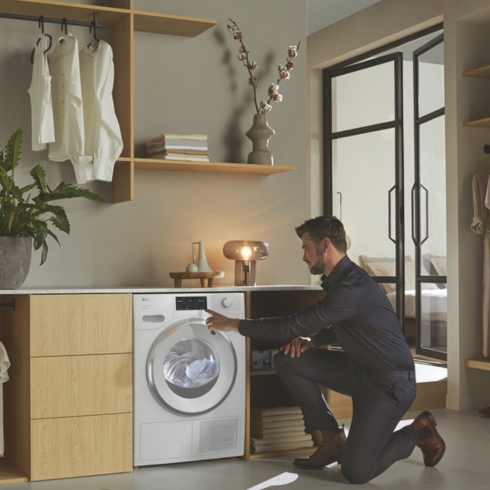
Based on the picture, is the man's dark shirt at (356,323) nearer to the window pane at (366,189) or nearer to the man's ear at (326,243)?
the man's ear at (326,243)

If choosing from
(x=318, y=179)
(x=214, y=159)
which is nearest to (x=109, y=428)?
(x=214, y=159)

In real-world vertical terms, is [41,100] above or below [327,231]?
above

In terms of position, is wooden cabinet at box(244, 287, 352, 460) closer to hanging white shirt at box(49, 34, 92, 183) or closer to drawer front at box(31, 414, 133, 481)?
drawer front at box(31, 414, 133, 481)

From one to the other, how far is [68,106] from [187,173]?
812 millimetres

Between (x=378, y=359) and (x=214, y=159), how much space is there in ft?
5.08

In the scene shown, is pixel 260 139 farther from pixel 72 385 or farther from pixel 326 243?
pixel 72 385

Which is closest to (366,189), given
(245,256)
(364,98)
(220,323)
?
(364,98)

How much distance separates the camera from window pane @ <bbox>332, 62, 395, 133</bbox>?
253 inches

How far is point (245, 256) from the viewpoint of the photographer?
4.14m

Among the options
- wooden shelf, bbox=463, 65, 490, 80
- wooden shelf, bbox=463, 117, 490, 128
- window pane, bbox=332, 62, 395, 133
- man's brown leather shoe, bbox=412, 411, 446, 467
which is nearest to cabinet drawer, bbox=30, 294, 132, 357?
man's brown leather shoe, bbox=412, 411, 446, 467

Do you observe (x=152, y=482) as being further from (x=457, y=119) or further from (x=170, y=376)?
(x=457, y=119)

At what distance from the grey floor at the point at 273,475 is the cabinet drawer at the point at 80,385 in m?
0.30

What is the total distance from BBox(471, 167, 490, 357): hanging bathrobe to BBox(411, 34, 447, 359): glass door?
0.62 m

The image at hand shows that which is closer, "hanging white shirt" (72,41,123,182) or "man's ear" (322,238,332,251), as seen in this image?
"man's ear" (322,238,332,251)
